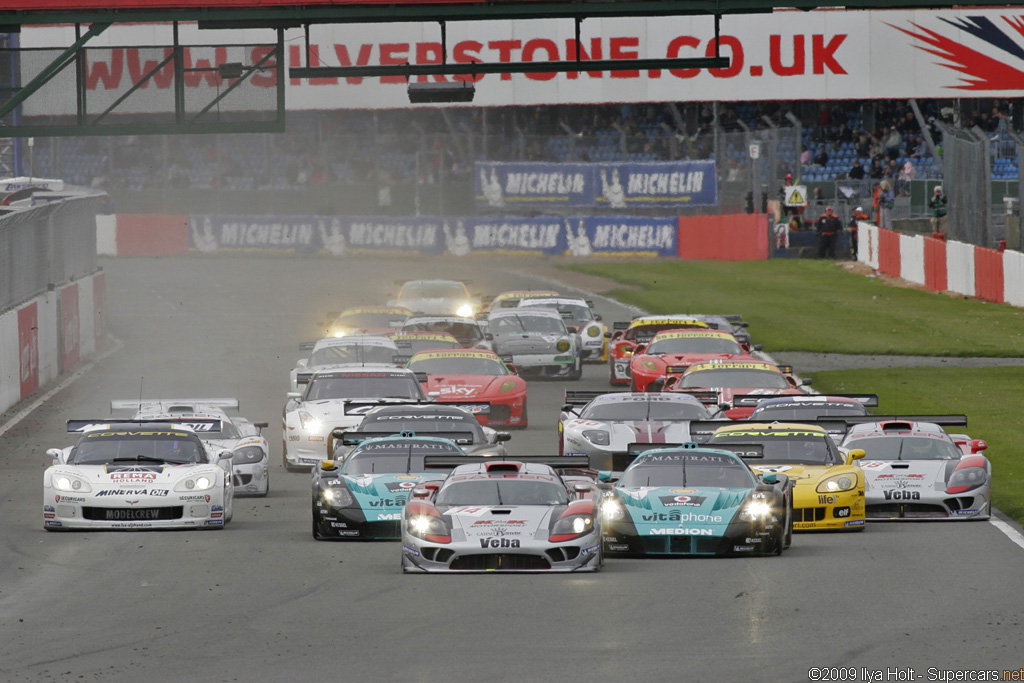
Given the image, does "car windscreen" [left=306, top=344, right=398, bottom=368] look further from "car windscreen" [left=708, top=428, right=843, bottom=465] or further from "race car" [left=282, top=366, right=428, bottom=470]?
"car windscreen" [left=708, top=428, right=843, bottom=465]

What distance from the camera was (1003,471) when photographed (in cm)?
2303

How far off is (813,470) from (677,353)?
12.2m

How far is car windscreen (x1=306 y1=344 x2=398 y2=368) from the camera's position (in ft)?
98.5

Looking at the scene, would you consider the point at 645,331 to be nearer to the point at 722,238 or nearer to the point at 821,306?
the point at 821,306

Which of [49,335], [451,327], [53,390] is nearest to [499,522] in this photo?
[451,327]

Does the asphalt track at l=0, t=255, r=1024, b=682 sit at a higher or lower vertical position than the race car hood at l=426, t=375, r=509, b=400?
lower

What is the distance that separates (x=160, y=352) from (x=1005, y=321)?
1914 centimetres

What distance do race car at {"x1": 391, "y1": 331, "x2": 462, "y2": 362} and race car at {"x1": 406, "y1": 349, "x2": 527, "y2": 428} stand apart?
2.94m

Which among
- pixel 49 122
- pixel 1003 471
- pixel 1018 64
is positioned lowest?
pixel 1003 471

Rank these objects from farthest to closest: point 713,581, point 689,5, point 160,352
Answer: point 160,352 < point 689,5 < point 713,581

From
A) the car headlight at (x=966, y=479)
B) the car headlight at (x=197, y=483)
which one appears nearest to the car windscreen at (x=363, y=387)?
the car headlight at (x=197, y=483)

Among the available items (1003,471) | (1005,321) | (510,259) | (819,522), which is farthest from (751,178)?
(819,522)

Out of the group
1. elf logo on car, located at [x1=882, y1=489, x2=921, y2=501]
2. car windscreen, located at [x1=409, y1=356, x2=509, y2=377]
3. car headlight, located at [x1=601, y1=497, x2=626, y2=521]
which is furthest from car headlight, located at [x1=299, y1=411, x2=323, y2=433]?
elf logo on car, located at [x1=882, y1=489, x2=921, y2=501]

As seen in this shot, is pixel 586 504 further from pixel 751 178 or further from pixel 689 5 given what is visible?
pixel 751 178
